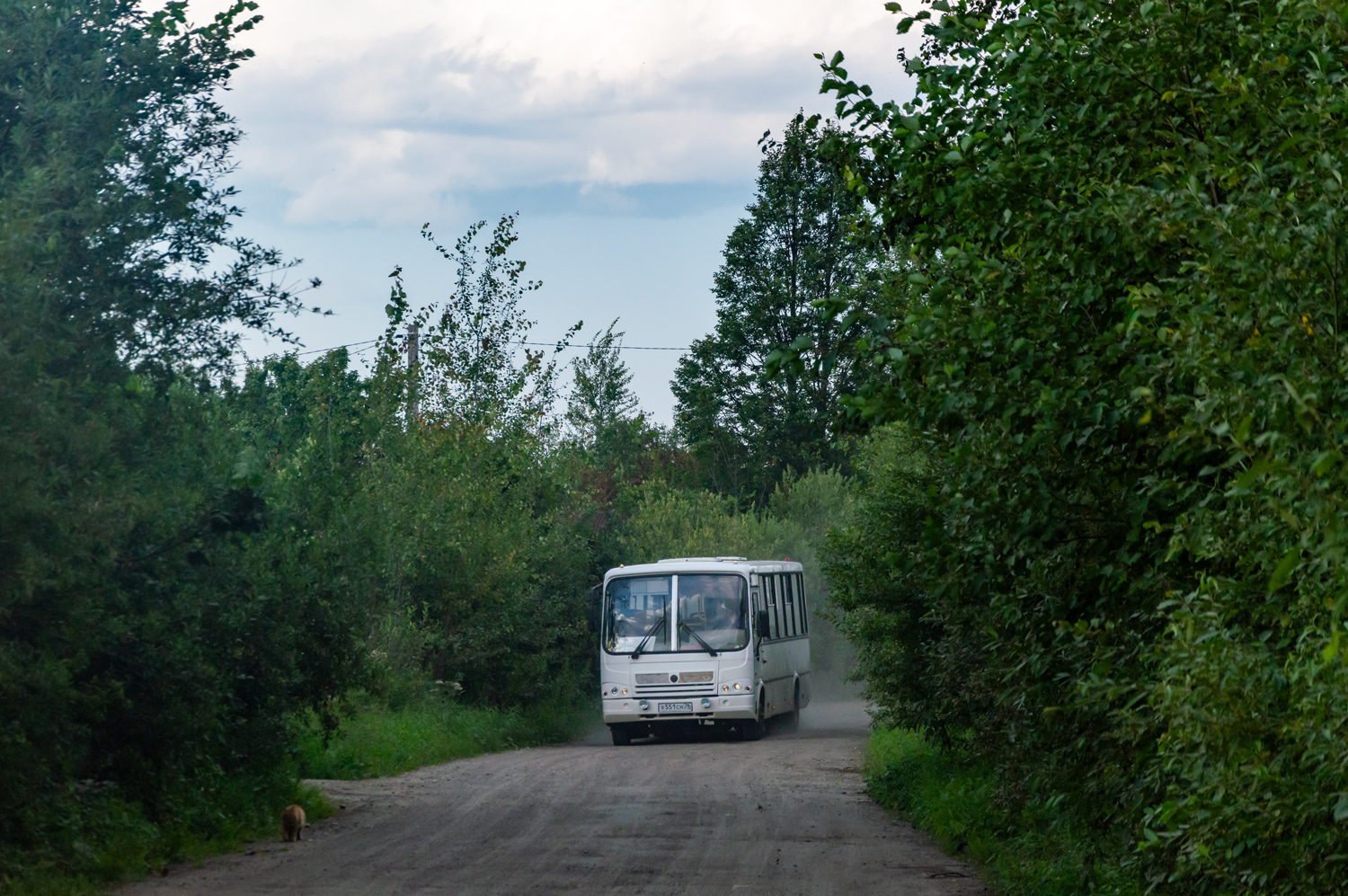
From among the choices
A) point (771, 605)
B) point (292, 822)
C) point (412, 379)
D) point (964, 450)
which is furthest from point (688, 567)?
point (964, 450)

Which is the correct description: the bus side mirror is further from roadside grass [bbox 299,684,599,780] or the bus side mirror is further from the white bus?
roadside grass [bbox 299,684,599,780]

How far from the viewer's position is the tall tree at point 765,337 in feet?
168

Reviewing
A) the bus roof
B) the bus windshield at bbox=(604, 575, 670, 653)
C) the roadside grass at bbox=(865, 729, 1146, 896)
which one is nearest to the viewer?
the roadside grass at bbox=(865, 729, 1146, 896)

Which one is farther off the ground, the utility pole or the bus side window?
the utility pole

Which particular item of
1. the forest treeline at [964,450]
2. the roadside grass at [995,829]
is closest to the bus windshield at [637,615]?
the forest treeline at [964,450]

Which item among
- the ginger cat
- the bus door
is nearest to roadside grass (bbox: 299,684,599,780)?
the ginger cat

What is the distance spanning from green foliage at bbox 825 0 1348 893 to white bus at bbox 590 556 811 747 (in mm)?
17563

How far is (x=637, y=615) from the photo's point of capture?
27.0m

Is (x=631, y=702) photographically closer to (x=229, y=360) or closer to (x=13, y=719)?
(x=229, y=360)

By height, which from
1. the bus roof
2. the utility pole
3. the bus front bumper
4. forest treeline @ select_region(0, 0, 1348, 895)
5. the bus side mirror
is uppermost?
the utility pole

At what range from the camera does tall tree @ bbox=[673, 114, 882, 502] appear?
5116cm

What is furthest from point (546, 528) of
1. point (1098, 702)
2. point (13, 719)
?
point (1098, 702)

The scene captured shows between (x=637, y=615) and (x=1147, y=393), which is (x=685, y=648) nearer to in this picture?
(x=637, y=615)

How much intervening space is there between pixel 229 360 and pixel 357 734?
384 inches
